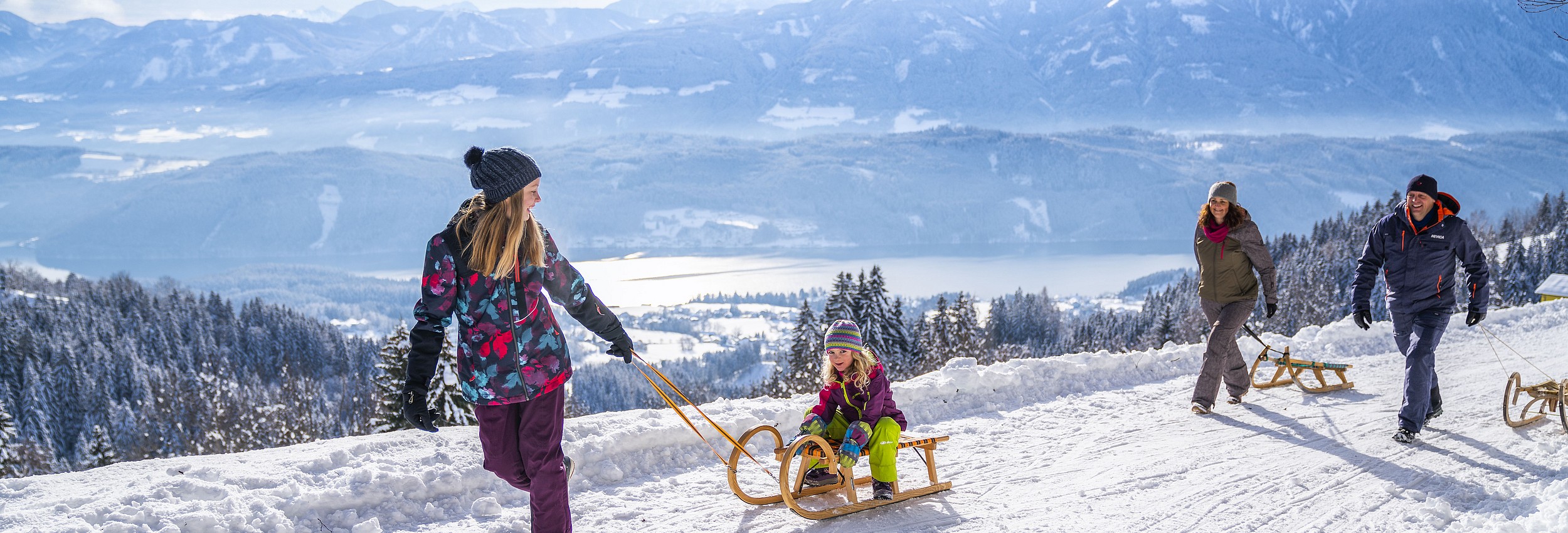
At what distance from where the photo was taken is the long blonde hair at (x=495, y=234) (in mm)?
3656

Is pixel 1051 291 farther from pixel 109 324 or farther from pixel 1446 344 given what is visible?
pixel 1446 344

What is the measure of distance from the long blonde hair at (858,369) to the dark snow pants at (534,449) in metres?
1.80

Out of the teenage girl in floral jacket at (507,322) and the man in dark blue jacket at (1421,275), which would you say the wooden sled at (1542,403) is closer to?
the man in dark blue jacket at (1421,275)

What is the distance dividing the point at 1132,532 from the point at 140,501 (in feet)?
19.0

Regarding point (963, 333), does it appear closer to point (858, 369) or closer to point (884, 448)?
point (884, 448)

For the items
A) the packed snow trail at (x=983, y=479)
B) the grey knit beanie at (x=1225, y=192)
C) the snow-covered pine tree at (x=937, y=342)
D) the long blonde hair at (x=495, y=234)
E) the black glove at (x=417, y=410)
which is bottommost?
the snow-covered pine tree at (x=937, y=342)

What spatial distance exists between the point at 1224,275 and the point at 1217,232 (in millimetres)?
397

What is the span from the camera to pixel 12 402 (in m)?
62.6

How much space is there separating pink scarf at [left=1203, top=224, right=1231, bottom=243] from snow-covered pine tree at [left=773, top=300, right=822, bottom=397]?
2346 centimetres

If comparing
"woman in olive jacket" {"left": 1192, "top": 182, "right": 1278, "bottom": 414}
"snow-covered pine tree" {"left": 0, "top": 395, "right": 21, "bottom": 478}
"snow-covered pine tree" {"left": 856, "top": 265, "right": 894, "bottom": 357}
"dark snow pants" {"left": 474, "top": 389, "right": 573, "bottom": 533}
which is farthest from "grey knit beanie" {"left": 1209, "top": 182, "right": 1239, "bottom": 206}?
"snow-covered pine tree" {"left": 0, "top": 395, "right": 21, "bottom": 478}

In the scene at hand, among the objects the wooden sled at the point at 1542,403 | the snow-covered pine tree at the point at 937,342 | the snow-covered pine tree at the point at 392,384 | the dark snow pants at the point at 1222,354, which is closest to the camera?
the wooden sled at the point at 1542,403

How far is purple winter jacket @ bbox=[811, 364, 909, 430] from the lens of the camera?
17.7ft

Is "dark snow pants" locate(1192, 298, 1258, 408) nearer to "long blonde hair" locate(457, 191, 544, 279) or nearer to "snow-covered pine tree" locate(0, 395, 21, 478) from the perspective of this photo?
"long blonde hair" locate(457, 191, 544, 279)

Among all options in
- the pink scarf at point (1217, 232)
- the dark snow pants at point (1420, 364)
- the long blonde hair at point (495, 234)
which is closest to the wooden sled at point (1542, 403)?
the dark snow pants at point (1420, 364)
